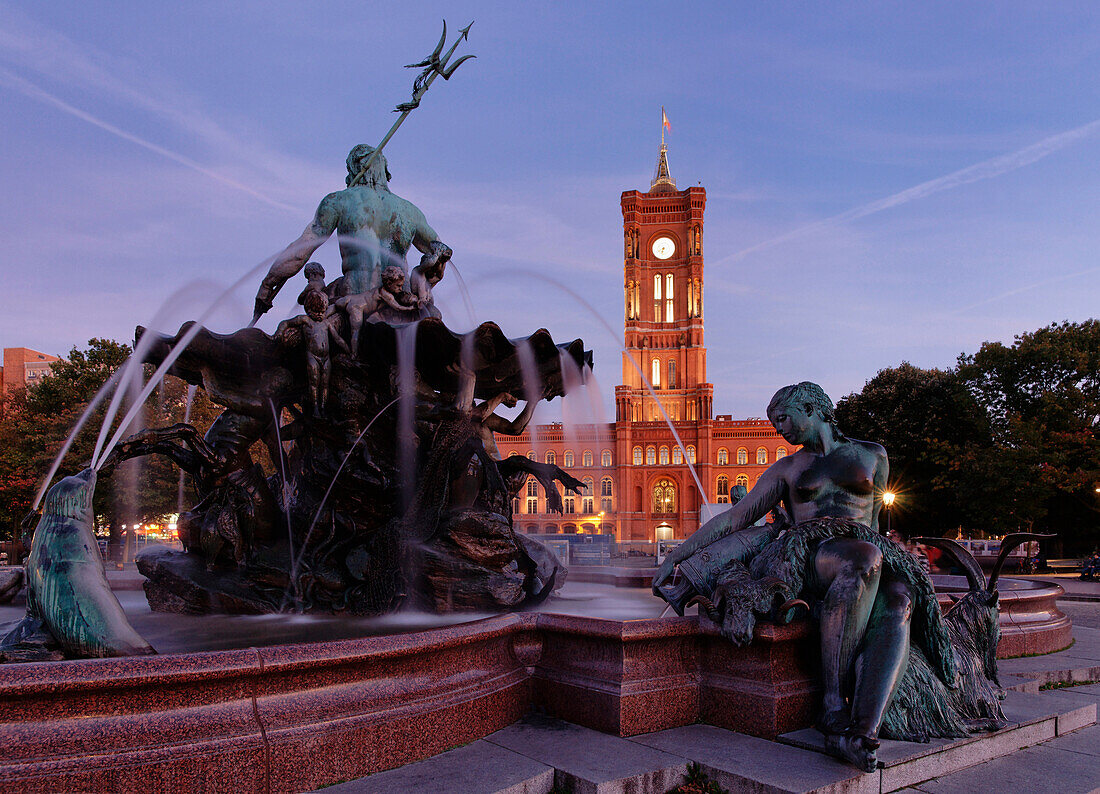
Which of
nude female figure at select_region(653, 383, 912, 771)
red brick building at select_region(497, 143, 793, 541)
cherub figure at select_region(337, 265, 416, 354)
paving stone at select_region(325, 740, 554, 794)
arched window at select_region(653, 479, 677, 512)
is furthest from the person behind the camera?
arched window at select_region(653, 479, 677, 512)

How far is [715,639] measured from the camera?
3.84 meters

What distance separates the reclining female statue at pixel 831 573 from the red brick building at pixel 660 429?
223 ft

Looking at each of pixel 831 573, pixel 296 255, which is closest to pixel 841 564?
pixel 831 573

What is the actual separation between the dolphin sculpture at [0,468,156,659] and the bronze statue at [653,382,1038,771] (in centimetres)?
265

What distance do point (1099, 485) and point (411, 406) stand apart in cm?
2544

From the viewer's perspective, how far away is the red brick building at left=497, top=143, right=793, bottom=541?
81062 millimetres

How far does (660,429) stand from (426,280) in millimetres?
77953

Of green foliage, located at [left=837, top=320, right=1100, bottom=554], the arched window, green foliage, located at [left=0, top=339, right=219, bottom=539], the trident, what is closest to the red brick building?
the arched window

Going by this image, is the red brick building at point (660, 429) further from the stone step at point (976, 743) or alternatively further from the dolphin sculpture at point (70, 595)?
the dolphin sculpture at point (70, 595)

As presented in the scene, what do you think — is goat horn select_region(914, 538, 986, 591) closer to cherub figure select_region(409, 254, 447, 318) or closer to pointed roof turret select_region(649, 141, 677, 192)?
cherub figure select_region(409, 254, 447, 318)

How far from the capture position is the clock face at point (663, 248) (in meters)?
93.4

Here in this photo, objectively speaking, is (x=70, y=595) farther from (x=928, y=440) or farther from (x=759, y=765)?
(x=928, y=440)

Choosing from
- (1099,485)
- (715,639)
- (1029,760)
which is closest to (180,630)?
(715,639)

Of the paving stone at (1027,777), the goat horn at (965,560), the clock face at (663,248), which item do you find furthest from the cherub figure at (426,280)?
the clock face at (663,248)
